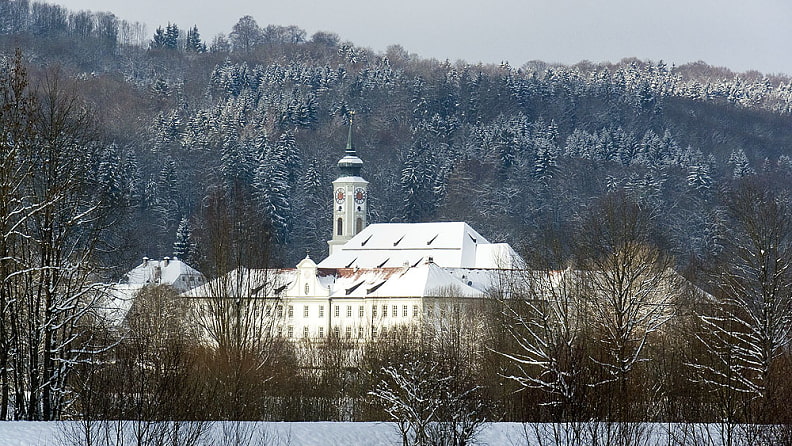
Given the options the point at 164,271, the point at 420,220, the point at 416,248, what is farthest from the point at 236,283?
the point at 420,220

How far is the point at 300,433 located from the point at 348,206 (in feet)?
352

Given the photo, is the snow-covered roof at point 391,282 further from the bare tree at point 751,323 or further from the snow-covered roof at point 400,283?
the bare tree at point 751,323

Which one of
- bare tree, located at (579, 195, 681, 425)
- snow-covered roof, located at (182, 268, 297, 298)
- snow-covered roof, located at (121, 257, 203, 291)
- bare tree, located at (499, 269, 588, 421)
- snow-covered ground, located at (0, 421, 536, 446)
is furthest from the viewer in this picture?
snow-covered roof, located at (121, 257, 203, 291)

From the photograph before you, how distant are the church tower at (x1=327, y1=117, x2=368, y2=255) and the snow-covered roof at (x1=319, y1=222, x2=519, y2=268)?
20.1 feet

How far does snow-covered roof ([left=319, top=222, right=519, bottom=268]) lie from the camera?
119m

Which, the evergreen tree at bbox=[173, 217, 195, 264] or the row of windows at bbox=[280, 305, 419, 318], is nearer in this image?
the row of windows at bbox=[280, 305, 419, 318]

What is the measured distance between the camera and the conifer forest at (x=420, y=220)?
2861cm

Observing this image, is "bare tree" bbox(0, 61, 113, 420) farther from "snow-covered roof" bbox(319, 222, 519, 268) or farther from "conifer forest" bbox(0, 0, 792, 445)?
"snow-covered roof" bbox(319, 222, 519, 268)

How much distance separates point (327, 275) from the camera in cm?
11088

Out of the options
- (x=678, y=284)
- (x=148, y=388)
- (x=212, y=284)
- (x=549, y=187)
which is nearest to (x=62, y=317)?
(x=148, y=388)

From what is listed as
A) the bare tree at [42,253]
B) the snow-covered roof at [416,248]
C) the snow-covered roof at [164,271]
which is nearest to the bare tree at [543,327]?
the bare tree at [42,253]

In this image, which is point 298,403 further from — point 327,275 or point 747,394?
point 327,275

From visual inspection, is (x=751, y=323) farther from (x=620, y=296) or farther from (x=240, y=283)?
(x=240, y=283)

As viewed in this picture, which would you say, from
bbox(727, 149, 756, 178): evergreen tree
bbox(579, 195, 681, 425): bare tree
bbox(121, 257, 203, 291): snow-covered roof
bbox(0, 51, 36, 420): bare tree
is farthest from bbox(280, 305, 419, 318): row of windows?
bbox(0, 51, 36, 420): bare tree
